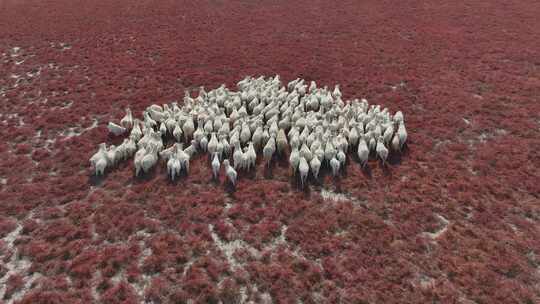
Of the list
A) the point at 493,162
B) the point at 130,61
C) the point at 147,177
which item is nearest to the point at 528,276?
the point at 493,162

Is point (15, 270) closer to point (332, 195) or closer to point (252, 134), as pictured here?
point (252, 134)

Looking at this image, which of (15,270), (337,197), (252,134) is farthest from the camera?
(252,134)

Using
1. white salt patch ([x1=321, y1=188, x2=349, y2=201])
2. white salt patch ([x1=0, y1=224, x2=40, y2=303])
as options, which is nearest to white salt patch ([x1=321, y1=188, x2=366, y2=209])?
white salt patch ([x1=321, y1=188, x2=349, y2=201])

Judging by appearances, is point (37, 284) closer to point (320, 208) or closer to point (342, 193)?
point (320, 208)

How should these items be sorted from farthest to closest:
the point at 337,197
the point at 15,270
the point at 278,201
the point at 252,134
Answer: the point at 252,134 < the point at 337,197 < the point at 278,201 < the point at 15,270

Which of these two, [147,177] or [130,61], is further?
[130,61]

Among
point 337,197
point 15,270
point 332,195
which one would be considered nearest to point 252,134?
point 332,195

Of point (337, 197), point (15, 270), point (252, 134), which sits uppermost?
point (252, 134)
